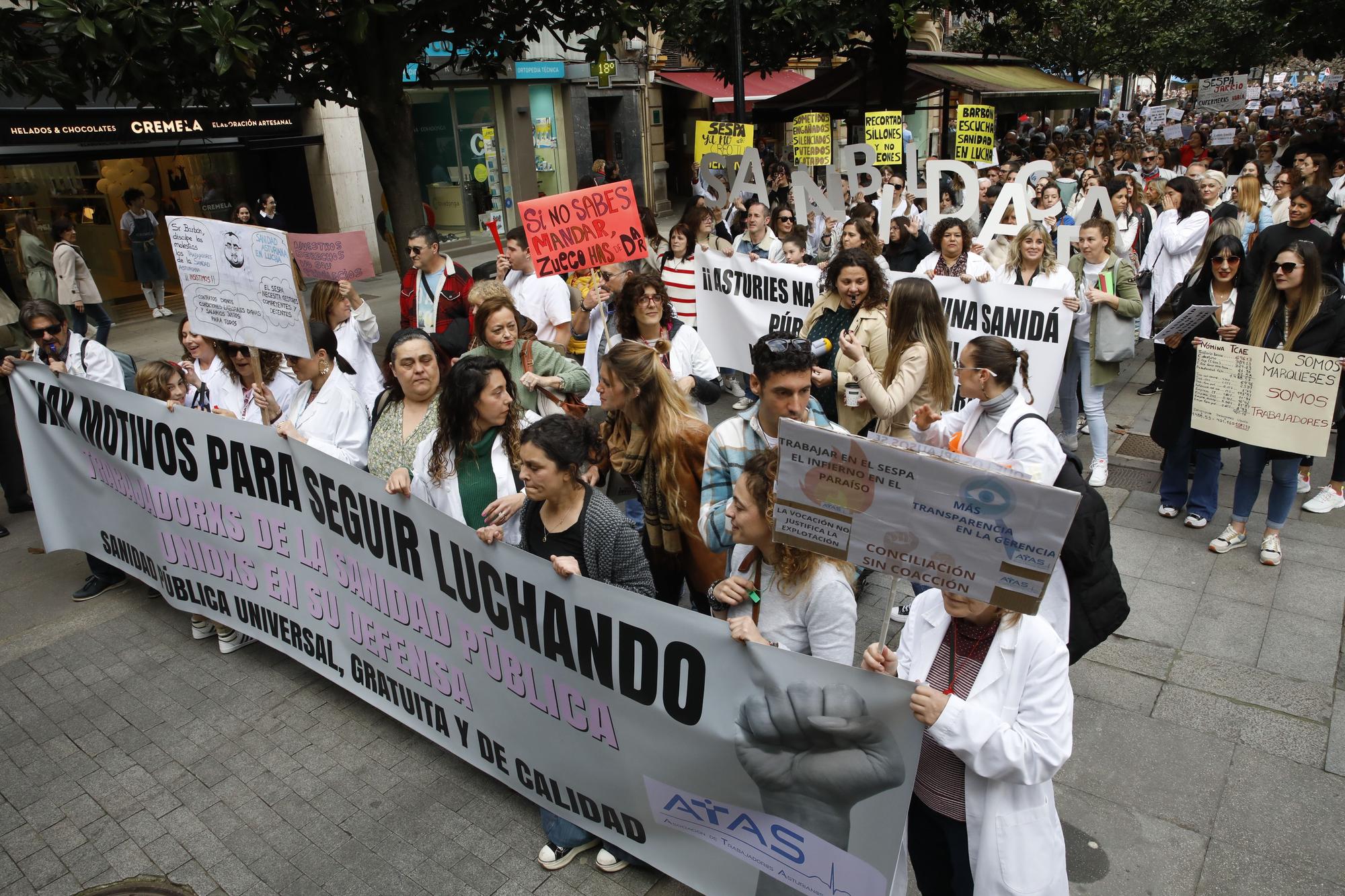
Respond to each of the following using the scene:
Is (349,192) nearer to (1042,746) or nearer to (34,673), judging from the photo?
(34,673)

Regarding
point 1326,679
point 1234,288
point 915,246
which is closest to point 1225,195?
point 915,246

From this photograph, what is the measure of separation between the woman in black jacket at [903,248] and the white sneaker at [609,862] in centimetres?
642

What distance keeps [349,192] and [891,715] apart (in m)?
16.7

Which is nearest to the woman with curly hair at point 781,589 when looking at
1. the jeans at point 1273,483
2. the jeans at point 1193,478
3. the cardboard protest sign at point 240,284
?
the cardboard protest sign at point 240,284

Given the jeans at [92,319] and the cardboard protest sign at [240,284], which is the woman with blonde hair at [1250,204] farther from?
the jeans at [92,319]

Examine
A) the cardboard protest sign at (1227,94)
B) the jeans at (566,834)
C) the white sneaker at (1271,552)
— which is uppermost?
the cardboard protest sign at (1227,94)

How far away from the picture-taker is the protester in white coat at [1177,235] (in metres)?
8.48

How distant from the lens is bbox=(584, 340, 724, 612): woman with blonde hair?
13.1 feet

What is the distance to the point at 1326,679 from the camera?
4352mm

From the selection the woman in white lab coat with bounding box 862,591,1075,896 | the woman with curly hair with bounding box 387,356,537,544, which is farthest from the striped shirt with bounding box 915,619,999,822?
the woman with curly hair with bounding box 387,356,537,544

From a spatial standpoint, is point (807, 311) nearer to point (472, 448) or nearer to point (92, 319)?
point (472, 448)

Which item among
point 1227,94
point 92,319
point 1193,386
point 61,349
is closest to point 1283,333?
point 1193,386

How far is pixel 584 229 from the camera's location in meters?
6.78

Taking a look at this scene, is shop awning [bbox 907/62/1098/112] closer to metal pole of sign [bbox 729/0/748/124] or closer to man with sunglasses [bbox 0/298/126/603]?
metal pole of sign [bbox 729/0/748/124]
